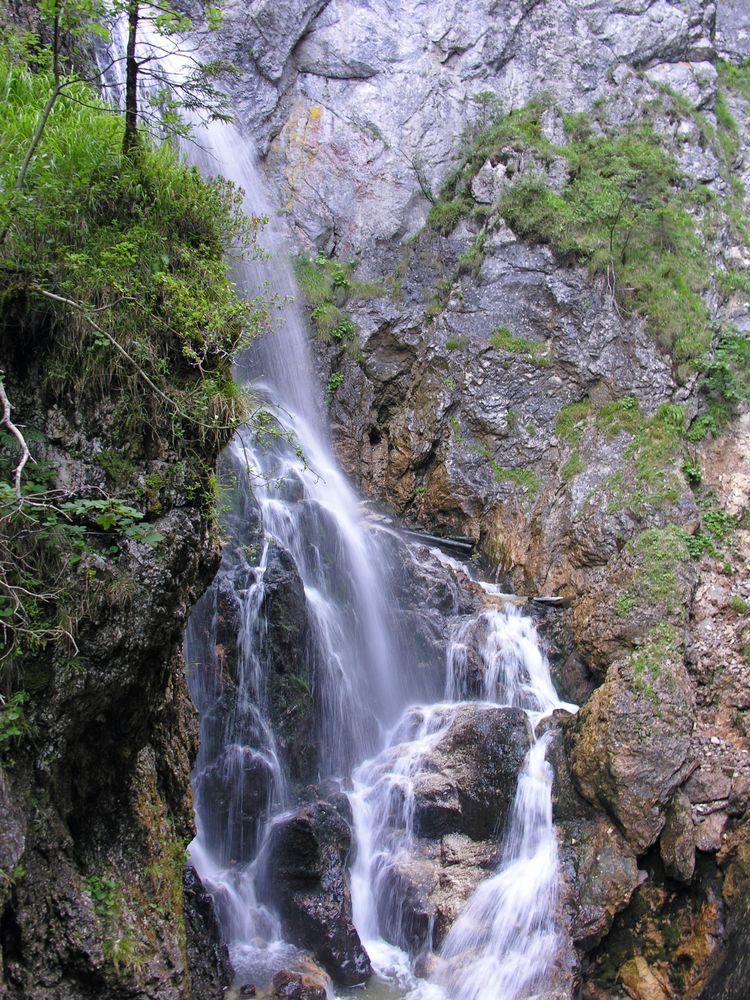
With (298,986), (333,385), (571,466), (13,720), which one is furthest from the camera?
(333,385)

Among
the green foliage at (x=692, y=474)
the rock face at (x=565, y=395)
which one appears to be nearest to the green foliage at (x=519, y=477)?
the rock face at (x=565, y=395)

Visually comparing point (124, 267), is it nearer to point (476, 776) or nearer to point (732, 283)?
point (476, 776)

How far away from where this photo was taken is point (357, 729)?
27.5ft

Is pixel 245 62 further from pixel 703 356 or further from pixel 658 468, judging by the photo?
pixel 658 468

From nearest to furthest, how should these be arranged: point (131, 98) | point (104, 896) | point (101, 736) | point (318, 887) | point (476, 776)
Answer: point (104, 896) < point (101, 736) < point (131, 98) < point (318, 887) < point (476, 776)

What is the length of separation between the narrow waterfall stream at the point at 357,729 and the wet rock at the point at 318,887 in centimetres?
14

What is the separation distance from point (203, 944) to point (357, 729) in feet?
9.79

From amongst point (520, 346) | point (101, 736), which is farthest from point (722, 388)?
point (101, 736)

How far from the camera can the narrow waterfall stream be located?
655 centimetres

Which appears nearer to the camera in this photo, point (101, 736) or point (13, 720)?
point (13, 720)

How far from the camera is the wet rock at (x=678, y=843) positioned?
682 centimetres

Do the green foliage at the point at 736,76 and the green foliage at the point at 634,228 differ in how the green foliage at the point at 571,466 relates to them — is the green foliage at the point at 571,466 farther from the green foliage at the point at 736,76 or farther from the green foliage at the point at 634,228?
the green foliage at the point at 736,76

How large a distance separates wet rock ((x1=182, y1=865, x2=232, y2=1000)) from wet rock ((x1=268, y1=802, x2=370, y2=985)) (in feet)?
2.43

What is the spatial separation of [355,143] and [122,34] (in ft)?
15.6
